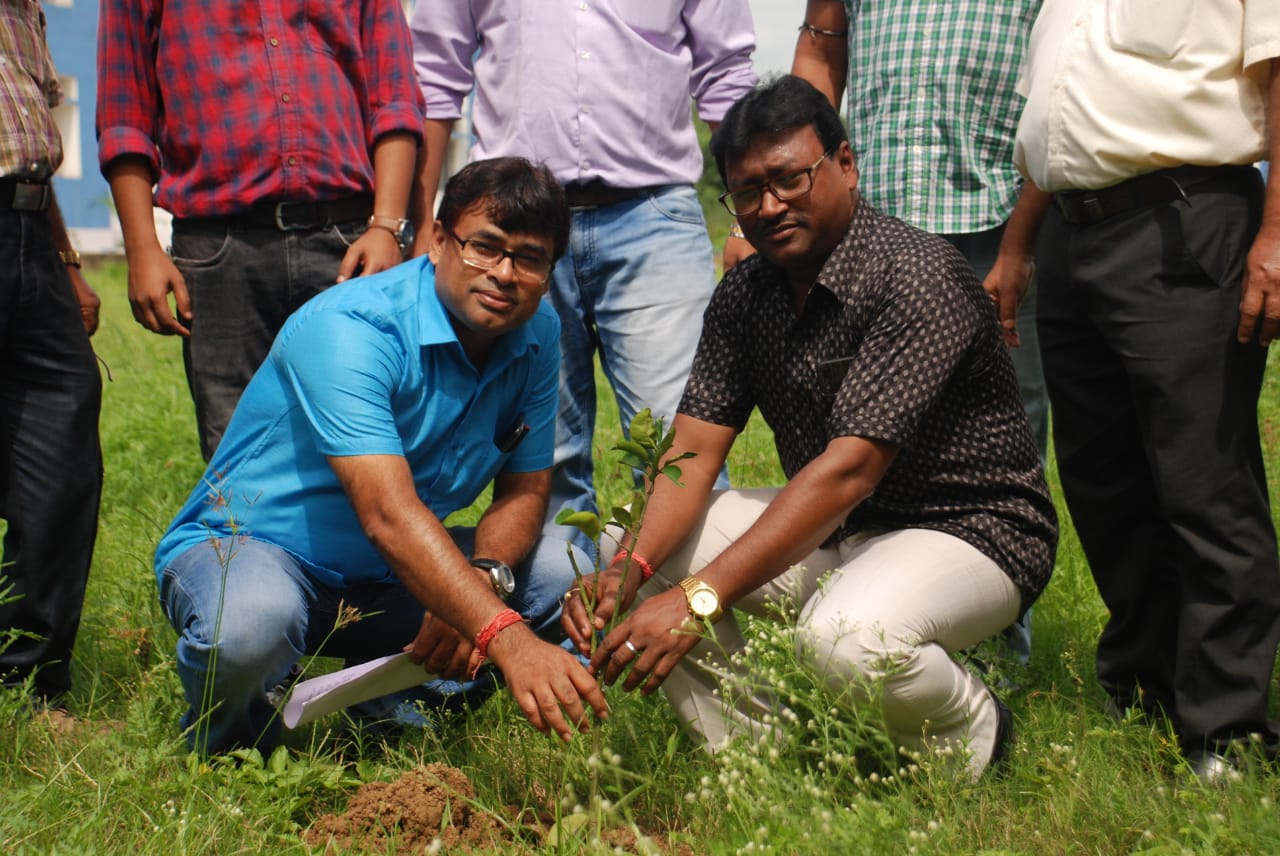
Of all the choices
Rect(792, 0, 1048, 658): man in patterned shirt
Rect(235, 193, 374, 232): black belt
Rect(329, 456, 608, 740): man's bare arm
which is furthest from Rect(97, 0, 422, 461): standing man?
Rect(792, 0, 1048, 658): man in patterned shirt

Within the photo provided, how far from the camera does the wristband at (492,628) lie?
273cm

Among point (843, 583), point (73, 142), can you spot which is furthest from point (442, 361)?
point (73, 142)

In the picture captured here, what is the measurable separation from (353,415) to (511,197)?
62cm

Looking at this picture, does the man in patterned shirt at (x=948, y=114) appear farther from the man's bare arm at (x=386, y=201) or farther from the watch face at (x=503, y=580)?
the watch face at (x=503, y=580)

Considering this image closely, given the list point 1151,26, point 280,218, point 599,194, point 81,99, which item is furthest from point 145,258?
point 81,99

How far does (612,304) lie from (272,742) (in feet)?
5.00

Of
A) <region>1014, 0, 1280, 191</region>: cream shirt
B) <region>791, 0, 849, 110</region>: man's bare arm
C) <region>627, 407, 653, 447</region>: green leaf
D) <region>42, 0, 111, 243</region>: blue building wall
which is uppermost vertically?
<region>1014, 0, 1280, 191</region>: cream shirt

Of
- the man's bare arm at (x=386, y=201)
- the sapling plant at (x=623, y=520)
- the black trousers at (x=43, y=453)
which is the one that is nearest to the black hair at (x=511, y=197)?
the man's bare arm at (x=386, y=201)

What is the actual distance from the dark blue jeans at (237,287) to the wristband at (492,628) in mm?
1374

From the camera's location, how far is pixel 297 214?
374 centimetres

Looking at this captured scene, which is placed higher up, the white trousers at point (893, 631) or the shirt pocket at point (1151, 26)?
the shirt pocket at point (1151, 26)

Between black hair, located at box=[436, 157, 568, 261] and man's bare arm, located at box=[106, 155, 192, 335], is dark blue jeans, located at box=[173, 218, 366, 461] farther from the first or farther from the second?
black hair, located at box=[436, 157, 568, 261]

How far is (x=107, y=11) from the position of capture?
3.75 m

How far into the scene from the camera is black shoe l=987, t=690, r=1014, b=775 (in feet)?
10.1
